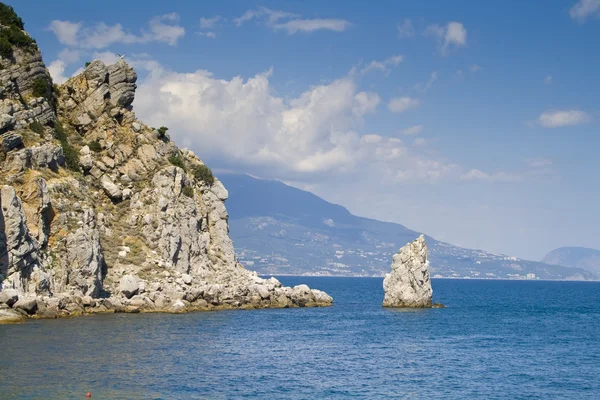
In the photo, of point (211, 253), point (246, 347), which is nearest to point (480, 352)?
point (246, 347)

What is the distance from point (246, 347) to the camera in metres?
69.8

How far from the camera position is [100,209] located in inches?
4227

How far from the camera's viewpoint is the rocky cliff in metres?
88.4

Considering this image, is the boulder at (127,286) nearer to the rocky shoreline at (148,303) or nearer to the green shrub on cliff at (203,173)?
the rocky shoreline at (148,303)

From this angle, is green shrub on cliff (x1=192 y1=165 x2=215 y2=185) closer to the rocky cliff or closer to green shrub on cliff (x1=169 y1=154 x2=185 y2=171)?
the rocky cliff

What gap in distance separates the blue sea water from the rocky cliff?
7.75m

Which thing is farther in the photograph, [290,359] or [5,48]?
[5,48]

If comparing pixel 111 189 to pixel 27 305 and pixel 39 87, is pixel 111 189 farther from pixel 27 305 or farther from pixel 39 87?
pixel 27 305

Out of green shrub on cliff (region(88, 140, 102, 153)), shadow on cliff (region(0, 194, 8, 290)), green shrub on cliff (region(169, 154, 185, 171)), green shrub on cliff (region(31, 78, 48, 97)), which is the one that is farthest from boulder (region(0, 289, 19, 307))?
green shrub on cliff (region(169, 154, 185, 171))

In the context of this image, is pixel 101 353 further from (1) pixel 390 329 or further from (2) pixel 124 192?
(2) pixel 124 192

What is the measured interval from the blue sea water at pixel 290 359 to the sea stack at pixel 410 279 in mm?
15228

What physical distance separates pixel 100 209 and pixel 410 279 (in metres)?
50.2

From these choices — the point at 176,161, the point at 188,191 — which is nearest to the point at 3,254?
the point at 188,191

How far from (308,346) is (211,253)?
50685 mm
